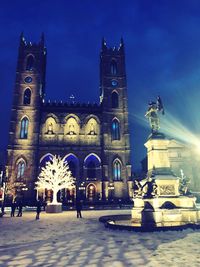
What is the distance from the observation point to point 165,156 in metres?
12.0

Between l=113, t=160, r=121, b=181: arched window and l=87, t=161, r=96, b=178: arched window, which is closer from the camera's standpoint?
l=113, t=160, r=121, b=181: arched window

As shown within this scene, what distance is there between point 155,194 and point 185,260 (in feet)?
17.5

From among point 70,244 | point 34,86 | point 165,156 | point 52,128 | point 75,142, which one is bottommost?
point 70,244

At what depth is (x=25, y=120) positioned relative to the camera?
40.4 metres

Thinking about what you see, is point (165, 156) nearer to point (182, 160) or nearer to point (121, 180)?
point (121, 180)

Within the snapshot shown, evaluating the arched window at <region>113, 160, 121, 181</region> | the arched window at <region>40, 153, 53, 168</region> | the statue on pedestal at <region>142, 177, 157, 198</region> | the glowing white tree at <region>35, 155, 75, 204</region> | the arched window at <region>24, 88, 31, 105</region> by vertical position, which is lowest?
the statue on pedestal at <region>142, 177, 157, 198</region>

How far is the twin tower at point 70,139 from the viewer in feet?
123

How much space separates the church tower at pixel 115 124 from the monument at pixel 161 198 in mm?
26314

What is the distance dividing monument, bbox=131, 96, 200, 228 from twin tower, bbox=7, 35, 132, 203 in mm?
26294

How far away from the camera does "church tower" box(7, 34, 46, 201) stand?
120 ft

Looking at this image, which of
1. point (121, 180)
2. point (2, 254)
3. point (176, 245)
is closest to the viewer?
point (2, 254)

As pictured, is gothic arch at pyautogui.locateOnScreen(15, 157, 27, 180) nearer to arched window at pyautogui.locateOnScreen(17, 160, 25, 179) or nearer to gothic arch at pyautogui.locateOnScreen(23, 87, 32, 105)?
arched window at pyautogui.locateOnScreen(17, 160, 25, 179)

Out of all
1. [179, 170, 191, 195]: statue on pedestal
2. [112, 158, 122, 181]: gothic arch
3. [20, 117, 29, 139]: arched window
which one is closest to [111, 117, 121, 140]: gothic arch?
[112, 158, 122, 181]: gothic arch

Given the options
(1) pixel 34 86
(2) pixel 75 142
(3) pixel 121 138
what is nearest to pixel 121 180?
(3) pixel 121 138
